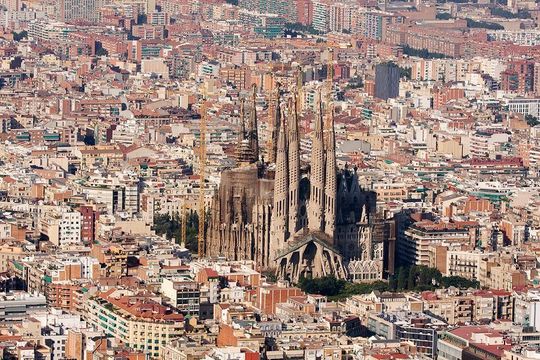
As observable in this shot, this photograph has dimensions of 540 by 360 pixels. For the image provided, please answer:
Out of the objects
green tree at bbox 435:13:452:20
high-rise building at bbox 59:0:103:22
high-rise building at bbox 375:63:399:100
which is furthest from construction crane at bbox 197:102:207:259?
green tree at bbox 435:13:452:20

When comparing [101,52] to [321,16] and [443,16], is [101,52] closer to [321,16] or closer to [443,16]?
[321,16]

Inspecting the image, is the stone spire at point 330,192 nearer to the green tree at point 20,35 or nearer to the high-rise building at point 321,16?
the green tree at point 20,35

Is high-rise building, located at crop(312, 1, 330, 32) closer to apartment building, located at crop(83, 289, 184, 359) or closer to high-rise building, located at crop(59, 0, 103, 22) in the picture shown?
high-rise building, located at crop(59, 0, 103, 22)

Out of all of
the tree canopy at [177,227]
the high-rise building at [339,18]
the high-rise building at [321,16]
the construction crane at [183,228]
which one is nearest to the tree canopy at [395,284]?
the tree canopy at [177,227]

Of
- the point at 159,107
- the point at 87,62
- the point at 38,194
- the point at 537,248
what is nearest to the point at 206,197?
the point at 38,194

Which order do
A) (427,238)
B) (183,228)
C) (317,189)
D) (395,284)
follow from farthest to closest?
(183,228)
(427,238)
(317,189)
(395,284)

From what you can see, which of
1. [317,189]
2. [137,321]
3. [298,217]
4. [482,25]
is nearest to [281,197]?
[298,217]

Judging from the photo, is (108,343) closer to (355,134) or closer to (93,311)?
(93,311)
